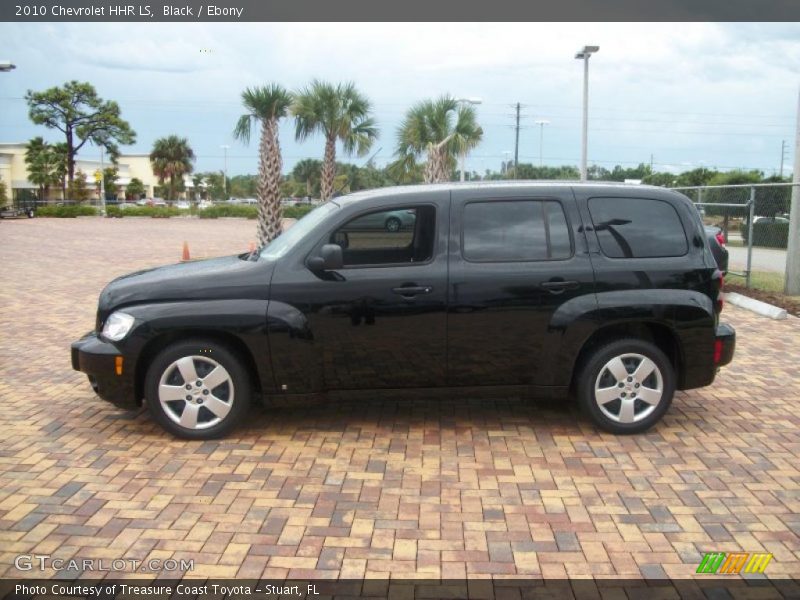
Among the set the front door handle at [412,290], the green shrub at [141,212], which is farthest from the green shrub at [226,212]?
the front door handle at [412,290]

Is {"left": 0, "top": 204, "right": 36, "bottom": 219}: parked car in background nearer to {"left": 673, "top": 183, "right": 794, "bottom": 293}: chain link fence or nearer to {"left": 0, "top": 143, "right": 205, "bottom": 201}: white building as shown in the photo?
{"left": 0, "top": 143, "right": 205, "bottom": 201}: white building

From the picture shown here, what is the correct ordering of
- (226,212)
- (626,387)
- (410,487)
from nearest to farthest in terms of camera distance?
(410,487), (626,387), (226,212)

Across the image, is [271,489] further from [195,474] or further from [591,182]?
[591,182]

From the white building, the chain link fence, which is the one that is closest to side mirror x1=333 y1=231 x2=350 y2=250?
the chain link fence

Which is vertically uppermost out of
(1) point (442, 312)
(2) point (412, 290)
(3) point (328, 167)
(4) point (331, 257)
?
(3) point (328, 167)

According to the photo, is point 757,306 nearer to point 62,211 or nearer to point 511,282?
point 511,282

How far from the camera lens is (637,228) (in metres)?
5.50

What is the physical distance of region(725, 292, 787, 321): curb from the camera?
1033 cm

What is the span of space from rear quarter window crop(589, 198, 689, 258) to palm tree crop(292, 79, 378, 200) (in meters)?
19.7

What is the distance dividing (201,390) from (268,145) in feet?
63.1

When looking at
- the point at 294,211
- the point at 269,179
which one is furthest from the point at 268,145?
the point at 294,211

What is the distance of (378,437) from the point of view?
5488 mm

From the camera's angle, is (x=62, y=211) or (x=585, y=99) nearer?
(x=585, y=99)

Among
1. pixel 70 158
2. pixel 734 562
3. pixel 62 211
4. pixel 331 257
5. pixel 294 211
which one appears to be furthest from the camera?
pixel 70 158
